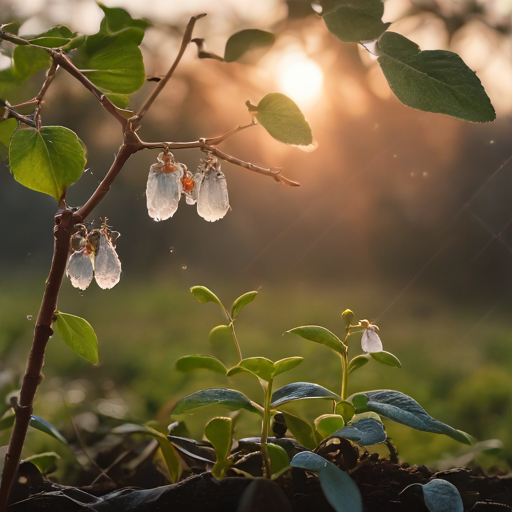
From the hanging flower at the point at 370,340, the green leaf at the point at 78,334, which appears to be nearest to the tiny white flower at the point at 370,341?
the hanging flower at the point at 370,340

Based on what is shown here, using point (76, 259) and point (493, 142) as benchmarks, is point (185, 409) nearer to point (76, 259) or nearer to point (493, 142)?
point (76, 259)

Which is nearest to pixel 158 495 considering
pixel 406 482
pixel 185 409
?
pixel 185 409

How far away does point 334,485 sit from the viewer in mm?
271

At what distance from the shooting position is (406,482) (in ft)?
1.15

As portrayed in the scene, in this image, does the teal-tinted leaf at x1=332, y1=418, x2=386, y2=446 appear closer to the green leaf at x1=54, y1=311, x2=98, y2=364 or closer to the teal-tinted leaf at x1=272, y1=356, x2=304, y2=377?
the teal-tinted leaf at x1=272, y1=356, x2=304, y2=377

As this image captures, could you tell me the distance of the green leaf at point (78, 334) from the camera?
335 millimetres

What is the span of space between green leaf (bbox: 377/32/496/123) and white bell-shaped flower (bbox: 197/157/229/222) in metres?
0.12

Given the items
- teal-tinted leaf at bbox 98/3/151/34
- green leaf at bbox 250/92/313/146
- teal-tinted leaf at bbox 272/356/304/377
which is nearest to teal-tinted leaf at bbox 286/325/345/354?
teal-tinted leaf at bbox 272/356/304/377

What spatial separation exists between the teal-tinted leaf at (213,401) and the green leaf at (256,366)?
2 centimetres

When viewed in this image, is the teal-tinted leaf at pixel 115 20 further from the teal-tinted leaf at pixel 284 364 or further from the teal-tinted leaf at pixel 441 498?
the teal-tinted leaf at pixel 441 498

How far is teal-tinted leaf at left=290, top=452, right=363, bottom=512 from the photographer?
263mm

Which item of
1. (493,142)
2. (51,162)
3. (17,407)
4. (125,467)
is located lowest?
(125,467)

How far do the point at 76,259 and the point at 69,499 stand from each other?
16cm

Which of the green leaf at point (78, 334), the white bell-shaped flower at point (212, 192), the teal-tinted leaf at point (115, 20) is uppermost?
the teal-tinted leaf at point (115, 20)
